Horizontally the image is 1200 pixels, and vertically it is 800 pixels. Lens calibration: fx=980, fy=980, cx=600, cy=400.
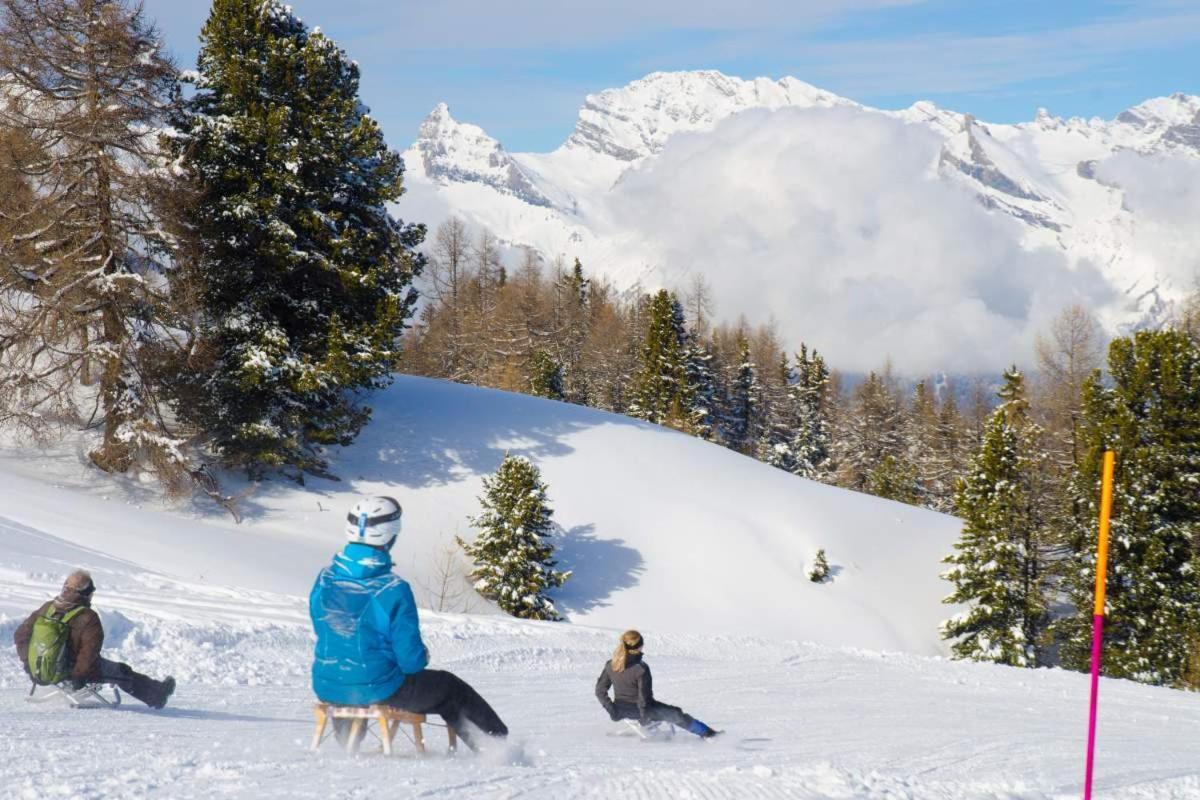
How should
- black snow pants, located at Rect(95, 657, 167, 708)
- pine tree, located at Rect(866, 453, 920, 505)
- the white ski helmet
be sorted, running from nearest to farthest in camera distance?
the white ski helmet < black snow pants, located at Rect(95, 657, 167, 708) < pine tree, located at Rect(866, 453, 920, 505)

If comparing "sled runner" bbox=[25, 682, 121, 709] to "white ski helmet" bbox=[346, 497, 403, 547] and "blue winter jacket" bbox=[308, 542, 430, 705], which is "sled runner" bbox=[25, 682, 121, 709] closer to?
"blue winter jacket" bbox=[308, 542, 430, 705]

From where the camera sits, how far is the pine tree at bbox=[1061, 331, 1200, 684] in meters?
29.8

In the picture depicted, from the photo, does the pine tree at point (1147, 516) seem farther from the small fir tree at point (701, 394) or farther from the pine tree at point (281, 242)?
the small fir tree at point (701, 394)

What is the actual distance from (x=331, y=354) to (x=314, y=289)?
3249 mm

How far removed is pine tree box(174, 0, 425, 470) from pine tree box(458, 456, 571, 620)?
4896 mm

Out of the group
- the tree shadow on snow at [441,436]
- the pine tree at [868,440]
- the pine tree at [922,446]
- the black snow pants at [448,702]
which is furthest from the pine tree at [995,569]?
the pine tree at [868,440]

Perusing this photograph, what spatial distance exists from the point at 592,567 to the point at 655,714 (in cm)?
1902

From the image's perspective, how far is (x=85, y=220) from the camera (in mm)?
23156

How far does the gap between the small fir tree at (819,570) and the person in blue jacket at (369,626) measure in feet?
85.5

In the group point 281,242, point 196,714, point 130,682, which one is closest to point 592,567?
point 281,242

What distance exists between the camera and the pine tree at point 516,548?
85.1ft

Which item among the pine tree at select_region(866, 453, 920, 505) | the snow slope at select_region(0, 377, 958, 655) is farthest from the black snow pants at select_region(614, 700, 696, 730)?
the pine tree at select_region(866, 453, 920, 505)

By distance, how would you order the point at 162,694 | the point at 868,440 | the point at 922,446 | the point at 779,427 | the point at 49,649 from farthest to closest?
the point at 868,440 < the point at 922,446 < the point at 779,427 < the point at 162,694 < the point at 49,649

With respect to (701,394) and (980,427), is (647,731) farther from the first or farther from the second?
(980,427)
